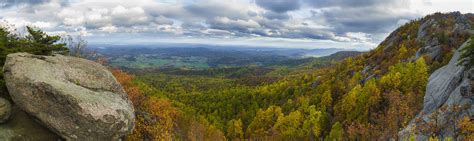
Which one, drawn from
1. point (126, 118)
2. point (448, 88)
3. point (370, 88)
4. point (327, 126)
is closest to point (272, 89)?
point (327, 126)

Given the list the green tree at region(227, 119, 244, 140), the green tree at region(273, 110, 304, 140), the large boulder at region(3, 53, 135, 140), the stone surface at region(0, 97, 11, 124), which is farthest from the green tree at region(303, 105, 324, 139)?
the stone surface at region(0, 97, 11, 124)

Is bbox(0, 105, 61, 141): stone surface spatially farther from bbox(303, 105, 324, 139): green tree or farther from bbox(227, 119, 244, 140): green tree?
bbox(227, 119, 244, 140): green tree

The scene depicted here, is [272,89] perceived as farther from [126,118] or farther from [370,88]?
[126,118]

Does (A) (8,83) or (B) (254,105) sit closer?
(A) (8,83)

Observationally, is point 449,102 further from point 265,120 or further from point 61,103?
point 265,120

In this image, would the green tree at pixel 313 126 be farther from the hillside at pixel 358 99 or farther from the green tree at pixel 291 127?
the green tree at pixel 291 127


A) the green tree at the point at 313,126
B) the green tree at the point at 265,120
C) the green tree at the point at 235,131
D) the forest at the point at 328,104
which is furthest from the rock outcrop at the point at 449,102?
the green tree at the point at 235,131

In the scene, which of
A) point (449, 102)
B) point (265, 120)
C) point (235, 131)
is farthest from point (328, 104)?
point (449, 102)
